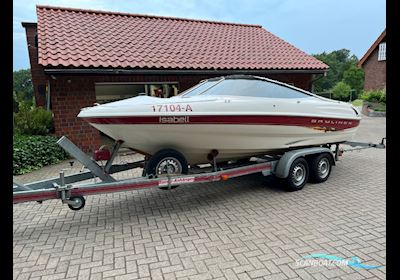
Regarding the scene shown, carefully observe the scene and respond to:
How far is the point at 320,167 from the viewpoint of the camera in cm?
571

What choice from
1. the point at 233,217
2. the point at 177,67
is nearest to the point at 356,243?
the point at 233,217

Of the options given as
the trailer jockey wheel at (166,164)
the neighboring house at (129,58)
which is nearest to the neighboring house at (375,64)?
the neighboring house at (129,58)

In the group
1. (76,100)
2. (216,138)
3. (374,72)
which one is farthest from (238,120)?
(374,72)

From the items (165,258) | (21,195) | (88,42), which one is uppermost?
(88,42)

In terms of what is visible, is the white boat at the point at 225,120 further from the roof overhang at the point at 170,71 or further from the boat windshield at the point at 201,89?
the roof overhang at the point at 170,71

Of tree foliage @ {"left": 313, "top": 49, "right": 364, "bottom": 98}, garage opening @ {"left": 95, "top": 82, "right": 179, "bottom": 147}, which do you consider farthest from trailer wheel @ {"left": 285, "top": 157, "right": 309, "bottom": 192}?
tree foliage @ {"left": 313, "top": 49, "right": 364, "bottom": 98}

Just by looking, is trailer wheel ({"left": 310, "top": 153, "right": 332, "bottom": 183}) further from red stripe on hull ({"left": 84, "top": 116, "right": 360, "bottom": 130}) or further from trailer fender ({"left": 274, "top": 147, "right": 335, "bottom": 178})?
red stripe on hull ({"left": 84, "top": 116, "right": 360, "bottom": 130})

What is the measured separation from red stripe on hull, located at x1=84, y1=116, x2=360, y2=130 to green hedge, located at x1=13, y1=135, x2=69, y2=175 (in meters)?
4.17

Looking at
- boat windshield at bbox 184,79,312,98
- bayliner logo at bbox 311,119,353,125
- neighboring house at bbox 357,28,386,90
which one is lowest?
bayliner logo at bbox 311,119,353,125

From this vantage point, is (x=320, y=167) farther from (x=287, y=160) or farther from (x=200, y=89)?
(x=200, y=89)

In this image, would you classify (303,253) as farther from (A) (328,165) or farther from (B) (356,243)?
(A) (328,165)

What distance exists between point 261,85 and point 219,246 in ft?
9.21

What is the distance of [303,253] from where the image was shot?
10.6 ft

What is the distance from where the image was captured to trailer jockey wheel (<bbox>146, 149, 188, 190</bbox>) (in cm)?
429
